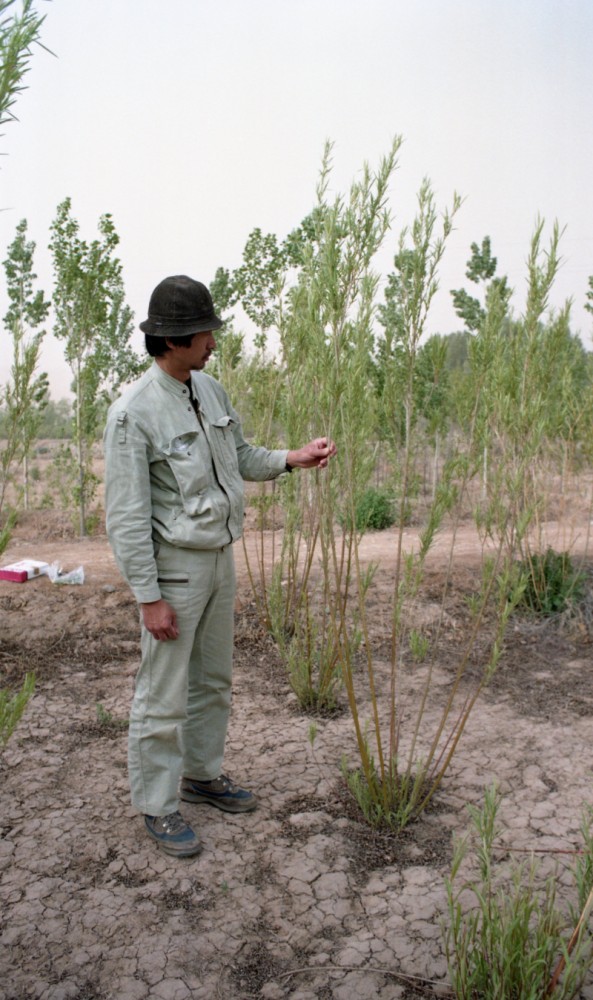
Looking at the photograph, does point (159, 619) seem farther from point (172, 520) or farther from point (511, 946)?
point (511, 946)

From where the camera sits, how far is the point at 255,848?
2.98 metres

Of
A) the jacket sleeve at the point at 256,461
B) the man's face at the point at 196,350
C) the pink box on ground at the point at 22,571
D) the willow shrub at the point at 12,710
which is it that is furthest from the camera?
the pink box on ground at the point at 22,571

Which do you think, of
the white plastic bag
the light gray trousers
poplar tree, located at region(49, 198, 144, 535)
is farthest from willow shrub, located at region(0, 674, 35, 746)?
poplar tree, located at region(49, 198, 144, 535)

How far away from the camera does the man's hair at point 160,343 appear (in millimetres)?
2715

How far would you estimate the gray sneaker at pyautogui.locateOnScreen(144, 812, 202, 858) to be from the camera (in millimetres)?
2867

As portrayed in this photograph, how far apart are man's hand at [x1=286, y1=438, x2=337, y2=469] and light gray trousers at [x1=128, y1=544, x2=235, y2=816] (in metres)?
0.43

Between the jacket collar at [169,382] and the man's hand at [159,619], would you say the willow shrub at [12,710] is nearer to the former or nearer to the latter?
the man's hand at [159,619]

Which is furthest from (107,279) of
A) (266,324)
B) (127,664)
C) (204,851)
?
(204,851)

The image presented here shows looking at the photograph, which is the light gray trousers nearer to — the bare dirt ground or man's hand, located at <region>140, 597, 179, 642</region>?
man's hand, located at <region>140, 597, 179, 642</region>

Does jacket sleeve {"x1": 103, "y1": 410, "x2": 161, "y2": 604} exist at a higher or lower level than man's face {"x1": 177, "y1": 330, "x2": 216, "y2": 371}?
lower

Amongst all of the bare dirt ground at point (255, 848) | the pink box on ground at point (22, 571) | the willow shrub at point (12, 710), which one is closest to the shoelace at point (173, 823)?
the bare dirt ground at point (255, 848)

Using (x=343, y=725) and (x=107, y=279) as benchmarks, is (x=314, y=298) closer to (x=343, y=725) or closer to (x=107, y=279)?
(x=343, y=725)

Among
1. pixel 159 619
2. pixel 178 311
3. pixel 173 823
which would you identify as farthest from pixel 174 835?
pixel 178 311

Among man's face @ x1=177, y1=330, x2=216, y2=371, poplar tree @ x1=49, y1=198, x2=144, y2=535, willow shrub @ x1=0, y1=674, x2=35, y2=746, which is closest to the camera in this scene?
willow shrub @ x1=0, y1=674, x2=35, y2=746
